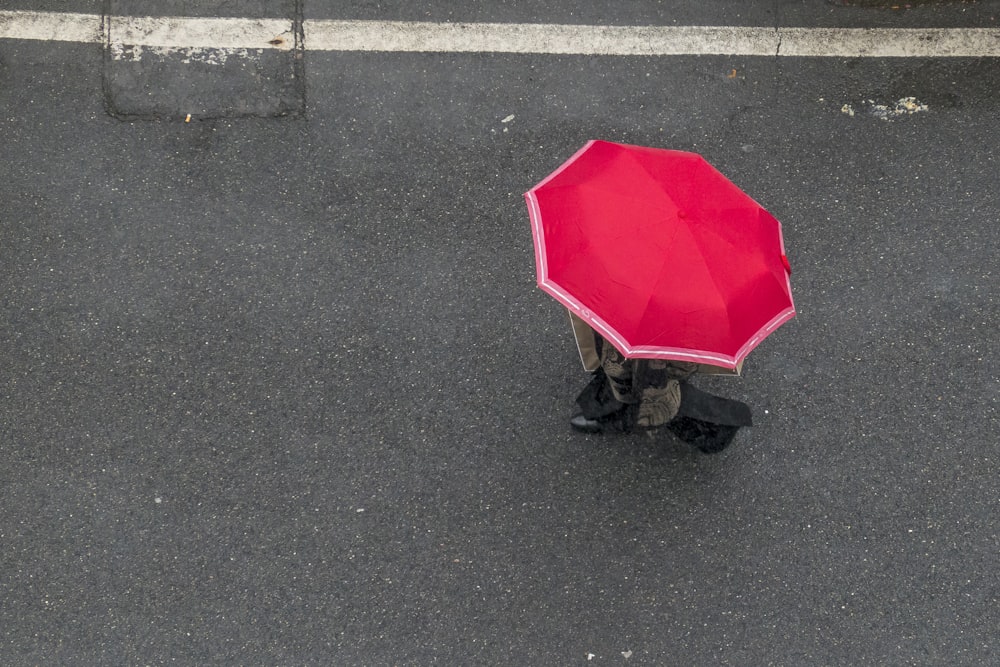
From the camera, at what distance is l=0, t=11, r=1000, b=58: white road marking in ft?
17.5

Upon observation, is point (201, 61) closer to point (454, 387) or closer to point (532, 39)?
point (532, 39)

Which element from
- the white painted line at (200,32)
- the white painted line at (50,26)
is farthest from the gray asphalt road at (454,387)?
the white painted line at (200,32)

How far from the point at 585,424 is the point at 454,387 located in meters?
0.75

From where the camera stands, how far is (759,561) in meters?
4.55

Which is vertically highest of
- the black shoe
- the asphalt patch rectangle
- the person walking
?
the asphalt patch rectangle

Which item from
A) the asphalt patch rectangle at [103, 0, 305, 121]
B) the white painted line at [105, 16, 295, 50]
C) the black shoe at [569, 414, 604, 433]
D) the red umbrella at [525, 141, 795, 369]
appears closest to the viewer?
the red umbrella at [525, 141, 795, 369]

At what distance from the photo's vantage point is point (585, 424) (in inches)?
184

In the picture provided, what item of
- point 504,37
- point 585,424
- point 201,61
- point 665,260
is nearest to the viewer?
point 665,260

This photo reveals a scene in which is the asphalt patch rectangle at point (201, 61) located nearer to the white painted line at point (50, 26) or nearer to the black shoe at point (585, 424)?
the white painted line at point (50, 26)

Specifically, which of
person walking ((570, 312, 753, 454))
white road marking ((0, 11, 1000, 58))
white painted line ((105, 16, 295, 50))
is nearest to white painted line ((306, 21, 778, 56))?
white road marking ((0, 11, 1000, 58))

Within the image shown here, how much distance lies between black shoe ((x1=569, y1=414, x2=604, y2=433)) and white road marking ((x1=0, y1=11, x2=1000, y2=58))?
92.2 inches

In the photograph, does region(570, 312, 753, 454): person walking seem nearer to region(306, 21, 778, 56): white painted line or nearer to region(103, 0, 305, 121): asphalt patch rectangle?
region(306, 21, 778, 56): white painted line

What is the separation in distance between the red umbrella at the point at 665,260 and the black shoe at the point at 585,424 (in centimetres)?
130

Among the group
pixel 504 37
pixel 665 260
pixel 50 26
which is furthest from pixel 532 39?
pixel 50 26
